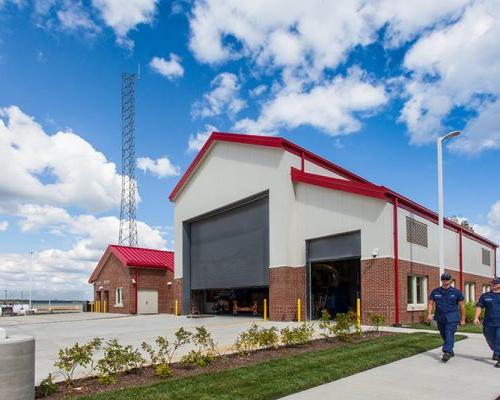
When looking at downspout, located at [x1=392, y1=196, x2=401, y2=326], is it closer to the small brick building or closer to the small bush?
the small bush

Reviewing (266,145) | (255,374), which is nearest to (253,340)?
(255,374)

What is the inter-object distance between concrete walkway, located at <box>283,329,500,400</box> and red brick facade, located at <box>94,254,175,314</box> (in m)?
27.0

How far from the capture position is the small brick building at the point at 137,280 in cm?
3706

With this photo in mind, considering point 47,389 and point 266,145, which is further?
point 266,145

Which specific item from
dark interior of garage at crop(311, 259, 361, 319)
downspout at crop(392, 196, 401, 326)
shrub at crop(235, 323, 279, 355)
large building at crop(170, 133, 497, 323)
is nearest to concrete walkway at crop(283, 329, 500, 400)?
shrub at crop(235, 323, 279, 355)

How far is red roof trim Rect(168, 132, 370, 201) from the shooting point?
23.4m

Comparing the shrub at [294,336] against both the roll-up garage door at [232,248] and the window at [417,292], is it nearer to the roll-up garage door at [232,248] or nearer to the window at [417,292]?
the window at [417,292]

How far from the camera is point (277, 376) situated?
8336 mm

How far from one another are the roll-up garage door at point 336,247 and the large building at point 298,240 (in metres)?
0.04

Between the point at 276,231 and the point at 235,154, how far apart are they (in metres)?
5.71

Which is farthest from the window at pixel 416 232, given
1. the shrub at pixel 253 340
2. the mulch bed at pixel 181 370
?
the shrub at pixel 253 340

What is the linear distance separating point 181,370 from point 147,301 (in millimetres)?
29499

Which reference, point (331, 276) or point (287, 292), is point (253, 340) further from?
point (331, 276)

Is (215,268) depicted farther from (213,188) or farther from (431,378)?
(431,378)
